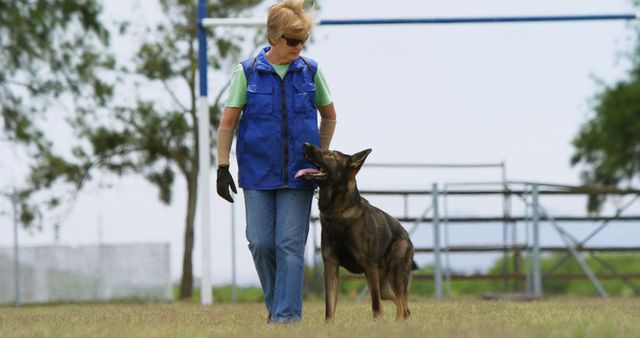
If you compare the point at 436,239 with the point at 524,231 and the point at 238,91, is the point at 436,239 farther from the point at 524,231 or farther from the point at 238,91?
the point at 238,91

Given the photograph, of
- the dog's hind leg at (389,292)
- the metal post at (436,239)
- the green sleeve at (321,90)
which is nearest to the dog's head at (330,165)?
the green sleeve at (321,90)

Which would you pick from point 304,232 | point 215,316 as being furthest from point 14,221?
point 304,232

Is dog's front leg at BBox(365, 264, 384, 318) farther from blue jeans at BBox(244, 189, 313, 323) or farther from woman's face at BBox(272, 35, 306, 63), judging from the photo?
woman's face at BBox(272, 35, 306, 63)

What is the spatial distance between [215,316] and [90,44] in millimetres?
15211

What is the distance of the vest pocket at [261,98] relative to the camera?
7.22 metres

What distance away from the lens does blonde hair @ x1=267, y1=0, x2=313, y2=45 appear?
279 inches

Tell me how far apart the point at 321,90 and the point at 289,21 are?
603mm

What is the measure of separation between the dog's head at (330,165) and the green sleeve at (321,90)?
471 millimetres

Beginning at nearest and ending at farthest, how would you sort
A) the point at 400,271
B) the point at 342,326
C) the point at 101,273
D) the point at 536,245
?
1. the point at 342,326
2. the point at 400,271
3. the point at 536,245
4. the point at 101,273

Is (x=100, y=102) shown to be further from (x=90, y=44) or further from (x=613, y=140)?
(x=613, y=140)

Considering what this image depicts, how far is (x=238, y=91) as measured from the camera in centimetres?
727

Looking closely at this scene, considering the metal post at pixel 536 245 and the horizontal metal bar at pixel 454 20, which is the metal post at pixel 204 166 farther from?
the metal post at pixel 536 245

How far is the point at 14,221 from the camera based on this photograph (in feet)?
63.8

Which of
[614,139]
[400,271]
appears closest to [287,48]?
[400,271]
